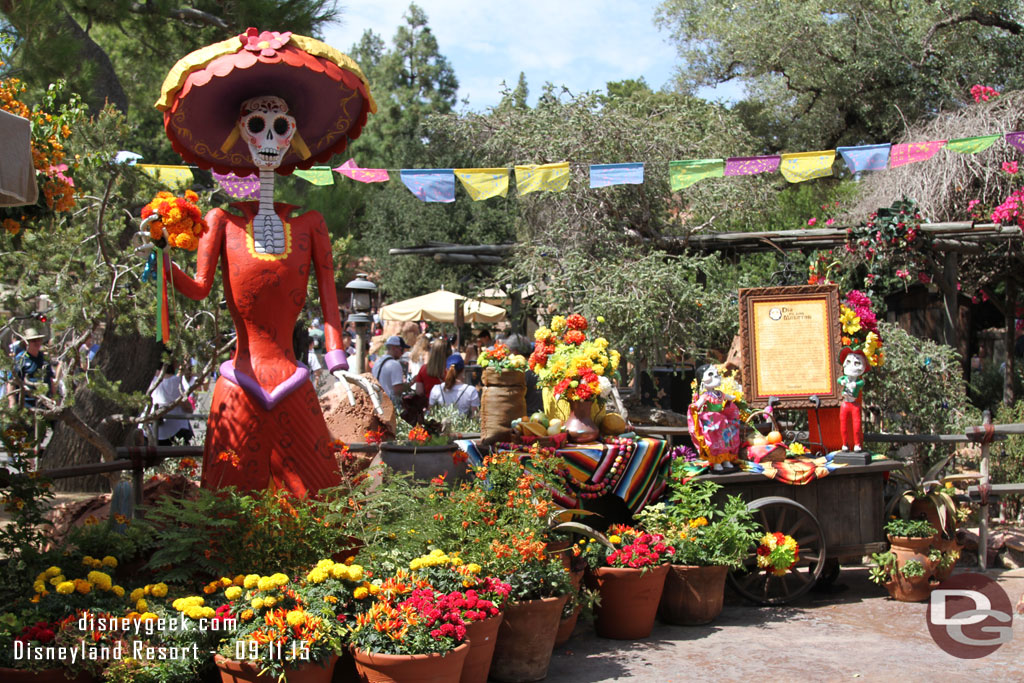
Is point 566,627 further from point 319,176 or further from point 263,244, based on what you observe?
point 319,176

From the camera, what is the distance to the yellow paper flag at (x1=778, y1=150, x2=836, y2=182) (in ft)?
30.8

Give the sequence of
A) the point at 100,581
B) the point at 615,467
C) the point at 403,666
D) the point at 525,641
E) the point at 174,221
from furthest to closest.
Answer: the point at 615,467 → the point at 525,641 → the point at 174,221 → the point at 100,581 → the point at 403,666

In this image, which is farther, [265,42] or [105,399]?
[105,399]

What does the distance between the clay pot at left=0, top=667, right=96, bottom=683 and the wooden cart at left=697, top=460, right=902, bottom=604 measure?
12.2ft

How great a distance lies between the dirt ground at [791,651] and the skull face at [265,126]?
293 cm

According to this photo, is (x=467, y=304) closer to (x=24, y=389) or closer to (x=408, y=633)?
(x=24, y=389)

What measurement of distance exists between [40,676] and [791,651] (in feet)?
11.7

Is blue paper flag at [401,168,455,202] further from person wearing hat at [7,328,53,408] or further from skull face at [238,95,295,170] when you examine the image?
skull face at [238,95,295,170]

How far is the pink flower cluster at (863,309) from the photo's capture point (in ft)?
21.7

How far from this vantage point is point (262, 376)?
452cm

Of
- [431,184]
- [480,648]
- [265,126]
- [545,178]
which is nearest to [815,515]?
[480,648]

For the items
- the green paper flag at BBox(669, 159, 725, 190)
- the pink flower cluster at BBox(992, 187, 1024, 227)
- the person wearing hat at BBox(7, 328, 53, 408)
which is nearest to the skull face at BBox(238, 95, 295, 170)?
the person wearing hat at BBox(7, 328, 53, 408)

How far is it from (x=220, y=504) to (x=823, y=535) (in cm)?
378

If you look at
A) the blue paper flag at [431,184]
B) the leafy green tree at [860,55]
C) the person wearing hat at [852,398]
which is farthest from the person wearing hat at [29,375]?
the leafy green tree at [860,55]
